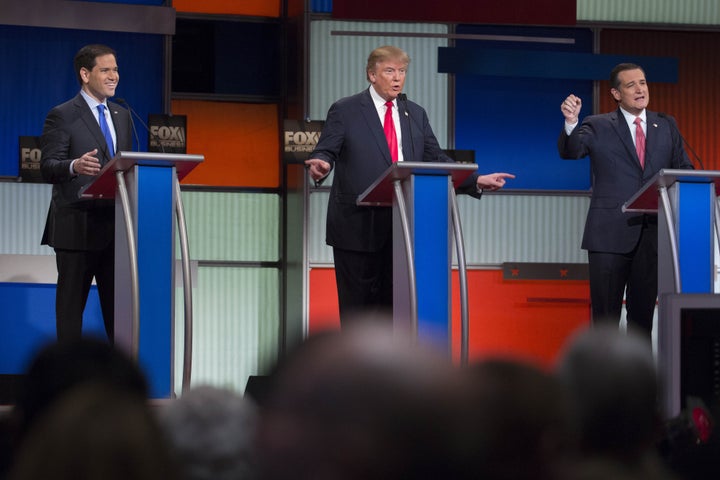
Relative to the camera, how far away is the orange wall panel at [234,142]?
7.01m

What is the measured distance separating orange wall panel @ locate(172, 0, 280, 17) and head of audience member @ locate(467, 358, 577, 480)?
635cm

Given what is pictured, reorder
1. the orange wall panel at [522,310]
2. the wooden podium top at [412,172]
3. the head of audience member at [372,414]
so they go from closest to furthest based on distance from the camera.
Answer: the head of audience member at [372,414]
the wooden podium top at [412,172]
the orange wall panel at [522,310]

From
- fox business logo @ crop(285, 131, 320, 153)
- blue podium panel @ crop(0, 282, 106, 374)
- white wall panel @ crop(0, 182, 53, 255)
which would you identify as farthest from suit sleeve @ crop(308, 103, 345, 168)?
white wall panel @ crop(0, 182, 53, 255)

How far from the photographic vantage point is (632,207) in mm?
4359

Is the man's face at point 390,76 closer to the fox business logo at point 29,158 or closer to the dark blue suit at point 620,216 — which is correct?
the dark blue suit at point 620,216

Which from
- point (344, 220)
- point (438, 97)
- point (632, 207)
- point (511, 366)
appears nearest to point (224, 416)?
point (511, 366)

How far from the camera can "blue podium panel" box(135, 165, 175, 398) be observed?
12.2ft

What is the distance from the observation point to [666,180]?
159 inches

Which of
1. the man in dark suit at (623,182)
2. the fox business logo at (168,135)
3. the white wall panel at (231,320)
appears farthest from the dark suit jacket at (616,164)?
the white wall panel at (231,320)

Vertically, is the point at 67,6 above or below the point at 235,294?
above

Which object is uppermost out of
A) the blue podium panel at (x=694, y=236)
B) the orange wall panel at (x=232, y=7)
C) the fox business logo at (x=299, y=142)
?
the orange wall panel at (x=232, y=7)

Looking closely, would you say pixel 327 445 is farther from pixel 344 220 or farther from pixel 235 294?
pixel 235 294

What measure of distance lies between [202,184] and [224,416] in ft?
19.3

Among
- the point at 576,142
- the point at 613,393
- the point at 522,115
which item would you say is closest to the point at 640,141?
the point at 576,142
